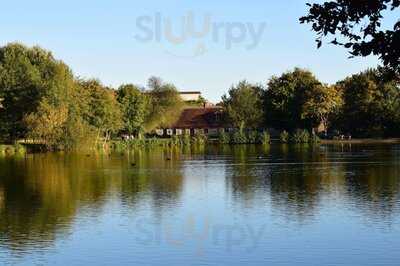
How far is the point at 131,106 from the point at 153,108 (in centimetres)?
1643

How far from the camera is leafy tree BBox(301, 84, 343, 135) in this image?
10519 cm

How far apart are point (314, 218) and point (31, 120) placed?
5701 cm

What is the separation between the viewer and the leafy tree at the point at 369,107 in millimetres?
101250

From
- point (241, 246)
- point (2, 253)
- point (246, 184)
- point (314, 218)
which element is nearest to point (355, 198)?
point (314, 218)

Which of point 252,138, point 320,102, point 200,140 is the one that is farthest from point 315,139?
point 200,140

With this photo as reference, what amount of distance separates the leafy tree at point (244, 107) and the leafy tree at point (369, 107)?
15818 millimetres

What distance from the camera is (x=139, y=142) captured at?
10094 cm

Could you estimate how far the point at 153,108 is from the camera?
4916 inches

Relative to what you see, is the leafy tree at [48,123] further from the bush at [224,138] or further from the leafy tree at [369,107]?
the leafy tree at [369,107]

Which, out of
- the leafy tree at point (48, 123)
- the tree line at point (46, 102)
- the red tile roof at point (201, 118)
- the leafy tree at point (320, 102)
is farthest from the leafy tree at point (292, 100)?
the leafy tree at point (48, 123)

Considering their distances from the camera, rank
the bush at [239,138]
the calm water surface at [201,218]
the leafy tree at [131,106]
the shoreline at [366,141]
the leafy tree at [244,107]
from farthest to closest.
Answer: the leafy tree at [244,107] → the leafy tree at [131,106] → the bush at [239,138] → the shoreline at [366,141] → the calm water surface at [201,218]

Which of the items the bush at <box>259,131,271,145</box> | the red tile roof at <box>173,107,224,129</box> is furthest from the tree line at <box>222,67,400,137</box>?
the red tile roof at <box>173,107,224,129</box>

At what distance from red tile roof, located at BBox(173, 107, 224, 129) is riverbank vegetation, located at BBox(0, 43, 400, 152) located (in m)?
3.67

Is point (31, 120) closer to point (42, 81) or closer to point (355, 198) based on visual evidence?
point (42, 81)
